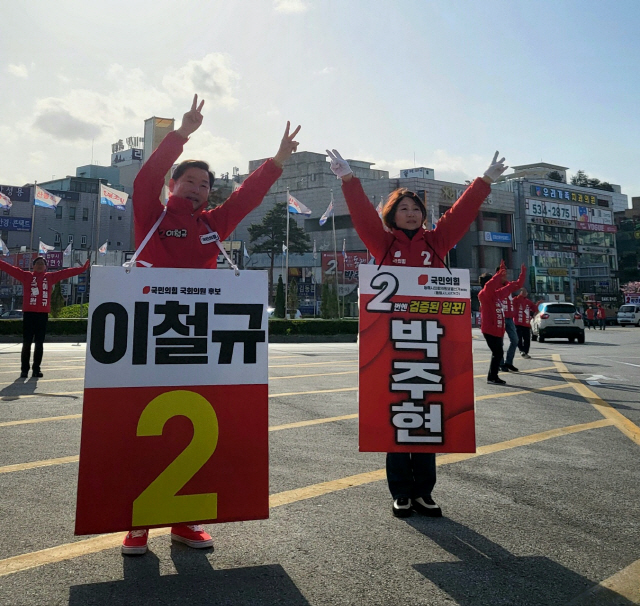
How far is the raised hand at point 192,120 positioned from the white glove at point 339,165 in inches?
34.6

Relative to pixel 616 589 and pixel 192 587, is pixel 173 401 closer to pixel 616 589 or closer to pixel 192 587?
pixel 192 587

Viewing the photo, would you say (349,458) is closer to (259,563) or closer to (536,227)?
(259,563)

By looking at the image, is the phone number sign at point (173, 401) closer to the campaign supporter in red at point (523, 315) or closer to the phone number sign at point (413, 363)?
the phone number sign at point (413, 363)

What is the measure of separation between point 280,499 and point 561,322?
2142cm

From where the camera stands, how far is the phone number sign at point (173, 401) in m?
2.63

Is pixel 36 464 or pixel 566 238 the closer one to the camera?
pixel 36 464

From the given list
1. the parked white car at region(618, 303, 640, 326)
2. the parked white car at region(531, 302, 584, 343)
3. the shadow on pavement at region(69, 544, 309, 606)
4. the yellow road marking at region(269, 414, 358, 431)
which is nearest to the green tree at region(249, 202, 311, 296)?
the parked white car at region(618, 303, 640, 326)

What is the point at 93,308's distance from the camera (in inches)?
107

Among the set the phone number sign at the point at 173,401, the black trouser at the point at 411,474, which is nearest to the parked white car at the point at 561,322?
the black trouser at the point at 411,474

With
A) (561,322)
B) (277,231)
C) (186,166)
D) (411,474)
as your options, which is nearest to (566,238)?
(277,231)

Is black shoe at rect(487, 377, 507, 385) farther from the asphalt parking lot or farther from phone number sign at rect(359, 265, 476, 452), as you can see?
phone number sign at rect(359, 265, 476, 452)

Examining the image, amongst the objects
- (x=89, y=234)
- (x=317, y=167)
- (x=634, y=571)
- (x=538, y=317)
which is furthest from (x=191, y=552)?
(x=317, y=167)

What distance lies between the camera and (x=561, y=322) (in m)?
22.8

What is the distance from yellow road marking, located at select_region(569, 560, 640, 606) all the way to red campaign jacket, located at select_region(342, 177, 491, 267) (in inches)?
74.4
